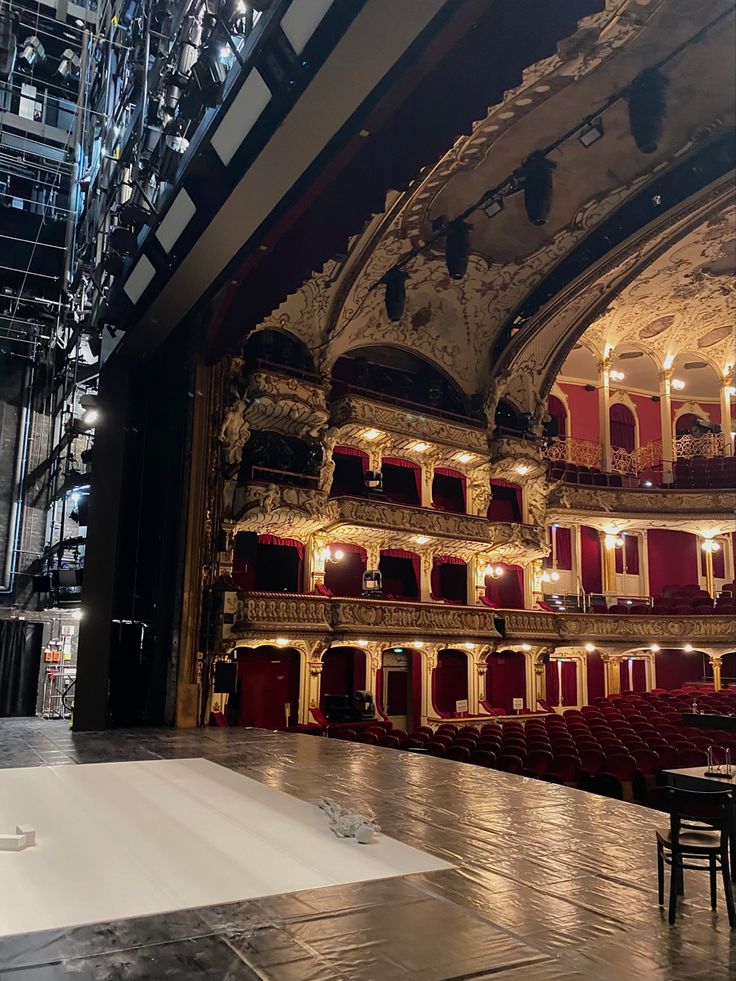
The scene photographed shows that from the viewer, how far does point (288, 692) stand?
1482 cm

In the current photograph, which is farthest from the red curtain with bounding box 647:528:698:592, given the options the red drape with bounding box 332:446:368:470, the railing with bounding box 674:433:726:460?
the red drape with bounding box 332:446:368:470

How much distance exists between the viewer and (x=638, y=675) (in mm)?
20969

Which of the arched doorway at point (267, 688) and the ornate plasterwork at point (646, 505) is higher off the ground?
the ornate plasterwork at point (646, 505)

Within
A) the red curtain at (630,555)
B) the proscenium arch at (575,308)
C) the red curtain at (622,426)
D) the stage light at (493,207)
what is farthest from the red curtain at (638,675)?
the stage light at (493,207)

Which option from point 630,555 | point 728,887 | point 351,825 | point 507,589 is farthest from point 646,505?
point 728,887

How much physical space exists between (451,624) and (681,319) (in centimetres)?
1066

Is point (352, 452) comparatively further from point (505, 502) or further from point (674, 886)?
point (674, 886)

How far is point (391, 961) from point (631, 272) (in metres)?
15.5

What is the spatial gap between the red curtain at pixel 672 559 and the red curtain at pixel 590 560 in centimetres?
198

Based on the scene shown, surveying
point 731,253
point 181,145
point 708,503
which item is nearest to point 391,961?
point 181,145

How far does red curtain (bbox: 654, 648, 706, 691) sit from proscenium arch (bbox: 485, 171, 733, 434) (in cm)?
783

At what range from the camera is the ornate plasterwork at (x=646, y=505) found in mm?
19859

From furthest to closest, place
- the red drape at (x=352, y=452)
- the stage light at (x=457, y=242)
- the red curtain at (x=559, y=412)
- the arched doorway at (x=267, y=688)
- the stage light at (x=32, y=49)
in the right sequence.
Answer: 1. the red curtain at (x=559, y=412)
2. the red drape at (x=352, y=452)
3. the stage light at (x=32, y=49)
4. the arched doorway at (x=267, y=688)
5. the stage light at (x=457, y=242)

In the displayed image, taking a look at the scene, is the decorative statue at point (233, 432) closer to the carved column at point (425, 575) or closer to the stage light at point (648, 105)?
the carved column at point (425, 575)
